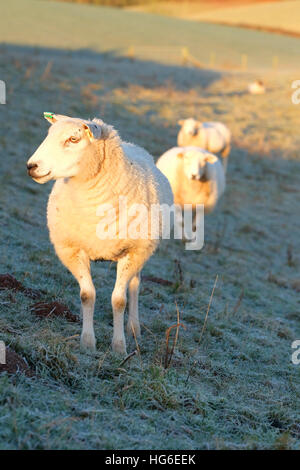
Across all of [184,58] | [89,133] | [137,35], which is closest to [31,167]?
[89,133]

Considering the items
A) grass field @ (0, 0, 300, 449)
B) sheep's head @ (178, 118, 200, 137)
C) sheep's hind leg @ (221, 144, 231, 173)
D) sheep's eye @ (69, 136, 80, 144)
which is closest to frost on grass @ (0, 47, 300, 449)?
grass field @ (0, 0, 300, 449)

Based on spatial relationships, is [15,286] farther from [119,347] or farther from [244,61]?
[244,61]

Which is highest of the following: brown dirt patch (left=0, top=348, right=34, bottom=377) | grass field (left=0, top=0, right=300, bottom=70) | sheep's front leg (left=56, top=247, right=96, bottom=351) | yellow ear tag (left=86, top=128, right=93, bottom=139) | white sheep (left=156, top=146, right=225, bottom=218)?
grass field (left=0, top=0, right=300, bottom=70)

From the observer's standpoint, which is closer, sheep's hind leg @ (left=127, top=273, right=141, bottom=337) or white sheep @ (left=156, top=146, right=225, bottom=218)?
sheep's hind leg @ (left=127, top=273, right=141, bottom=337)

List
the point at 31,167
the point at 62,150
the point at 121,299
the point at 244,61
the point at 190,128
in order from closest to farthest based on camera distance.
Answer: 1. the point at 31,167
2. the point at 62,150
3. the point at 121,299
4. the point at 190,128
5. the point at 244,61

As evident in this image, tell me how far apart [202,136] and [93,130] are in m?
10.3

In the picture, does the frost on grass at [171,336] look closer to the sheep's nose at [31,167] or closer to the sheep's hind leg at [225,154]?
the sheep's hind leg at [225,154]

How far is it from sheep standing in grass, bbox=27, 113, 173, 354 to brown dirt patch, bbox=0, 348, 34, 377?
823 millimetres

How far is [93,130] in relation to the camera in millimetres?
4461

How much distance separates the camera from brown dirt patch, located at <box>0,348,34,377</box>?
3684 millimetres

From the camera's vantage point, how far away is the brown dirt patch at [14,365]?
3.68m

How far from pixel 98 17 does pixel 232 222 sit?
1409 inches

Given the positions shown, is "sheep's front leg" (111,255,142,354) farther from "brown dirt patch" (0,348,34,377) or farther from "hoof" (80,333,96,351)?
"brown dirt patch" (0,348,34,377)

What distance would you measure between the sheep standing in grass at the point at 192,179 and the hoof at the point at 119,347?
555cm
